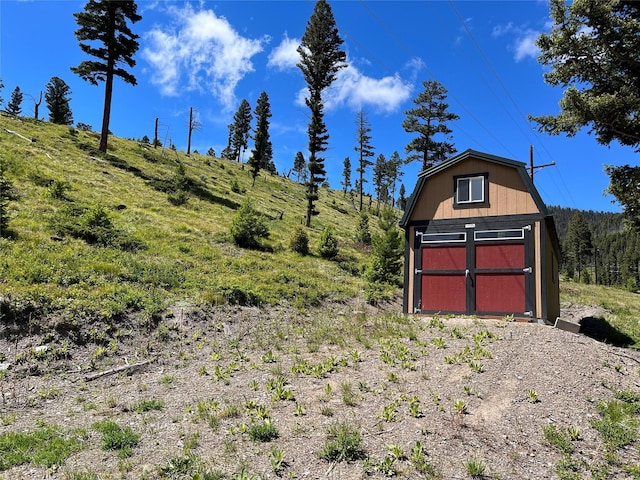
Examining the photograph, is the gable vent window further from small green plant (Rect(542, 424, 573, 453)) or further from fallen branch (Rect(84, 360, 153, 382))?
fallen branch (Rect(84, 360, 153, 382))

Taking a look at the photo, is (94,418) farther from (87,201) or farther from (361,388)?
(87,201)

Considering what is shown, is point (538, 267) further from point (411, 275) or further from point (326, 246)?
point (326, 246)

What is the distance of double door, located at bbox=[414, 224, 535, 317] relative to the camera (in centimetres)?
1377

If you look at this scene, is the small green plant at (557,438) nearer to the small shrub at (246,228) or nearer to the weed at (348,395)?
the weed at (348,395)

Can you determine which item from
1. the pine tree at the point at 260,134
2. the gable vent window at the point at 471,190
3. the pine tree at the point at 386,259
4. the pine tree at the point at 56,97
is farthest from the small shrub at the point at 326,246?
the pine tree at the point at 56,97

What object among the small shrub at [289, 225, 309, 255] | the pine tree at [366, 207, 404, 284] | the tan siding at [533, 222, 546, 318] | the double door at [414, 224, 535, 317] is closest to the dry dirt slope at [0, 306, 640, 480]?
the tan siding at [533, 222, 546, 318]

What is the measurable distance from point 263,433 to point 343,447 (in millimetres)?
1467

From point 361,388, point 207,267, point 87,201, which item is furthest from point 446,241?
point 87,201

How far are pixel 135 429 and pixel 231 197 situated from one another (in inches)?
1225

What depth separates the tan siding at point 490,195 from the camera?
14.2 metres

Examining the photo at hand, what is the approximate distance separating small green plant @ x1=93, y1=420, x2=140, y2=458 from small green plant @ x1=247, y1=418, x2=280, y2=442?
1938 millimetres

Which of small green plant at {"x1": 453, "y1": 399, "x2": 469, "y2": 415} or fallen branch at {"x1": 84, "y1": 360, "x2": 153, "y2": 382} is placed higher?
small green plant at {"x1": 453, "y1": 399, "x2": 469, "y2": 415}

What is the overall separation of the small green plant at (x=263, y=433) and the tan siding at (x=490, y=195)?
11833mm

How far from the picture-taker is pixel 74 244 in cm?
1455
